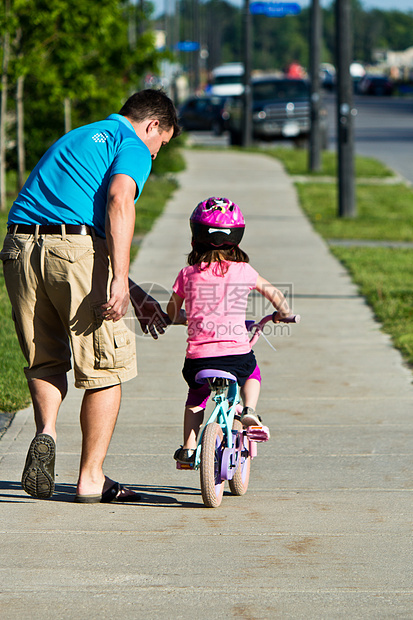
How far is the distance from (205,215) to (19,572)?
1725mm

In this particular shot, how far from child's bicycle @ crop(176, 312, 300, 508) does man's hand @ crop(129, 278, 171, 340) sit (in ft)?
1.10

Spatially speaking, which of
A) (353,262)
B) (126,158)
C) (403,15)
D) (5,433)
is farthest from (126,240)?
(403,15)

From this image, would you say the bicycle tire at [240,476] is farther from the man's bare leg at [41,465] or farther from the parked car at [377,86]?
the parked car at [377,86]

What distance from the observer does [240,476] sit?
179 inches

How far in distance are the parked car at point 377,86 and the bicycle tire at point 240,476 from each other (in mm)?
72810

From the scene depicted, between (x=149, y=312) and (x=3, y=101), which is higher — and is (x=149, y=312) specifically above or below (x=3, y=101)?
below

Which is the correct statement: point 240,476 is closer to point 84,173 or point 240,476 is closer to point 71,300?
point 71,300

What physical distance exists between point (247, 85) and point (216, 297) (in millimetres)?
25524

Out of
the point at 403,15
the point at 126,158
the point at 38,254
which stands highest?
the point at 403,15

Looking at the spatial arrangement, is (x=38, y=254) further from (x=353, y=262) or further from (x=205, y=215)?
(x=353, y=262)

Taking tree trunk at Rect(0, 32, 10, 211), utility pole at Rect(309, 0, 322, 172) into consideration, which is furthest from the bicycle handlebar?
utility pole at Rect(309, 0, 322, 172)

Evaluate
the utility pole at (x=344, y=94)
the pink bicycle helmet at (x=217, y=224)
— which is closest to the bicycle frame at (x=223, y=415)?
the pink bicycle helmet at (x=217, y=224)

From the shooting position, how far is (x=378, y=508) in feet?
14.5

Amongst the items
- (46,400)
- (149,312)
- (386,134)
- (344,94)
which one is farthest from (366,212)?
(386,134)
